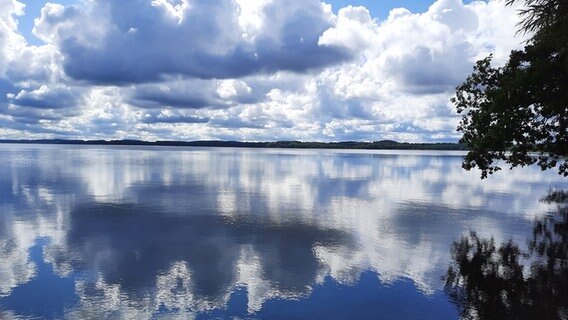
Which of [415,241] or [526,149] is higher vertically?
[526,149]

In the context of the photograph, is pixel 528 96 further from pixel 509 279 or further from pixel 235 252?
pixel 235 252

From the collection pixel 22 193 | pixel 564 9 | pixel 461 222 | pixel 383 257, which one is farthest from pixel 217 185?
pixel 564 9

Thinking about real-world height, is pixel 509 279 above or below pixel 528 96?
below

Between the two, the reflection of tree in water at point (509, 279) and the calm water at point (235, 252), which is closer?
the reflection of tree in water at point (509, 279)

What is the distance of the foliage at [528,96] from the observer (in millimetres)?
18375

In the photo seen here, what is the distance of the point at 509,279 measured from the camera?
20.8m

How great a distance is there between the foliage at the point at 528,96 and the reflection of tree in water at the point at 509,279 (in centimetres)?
656

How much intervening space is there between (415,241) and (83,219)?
83.1 ft

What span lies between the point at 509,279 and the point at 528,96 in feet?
38.2

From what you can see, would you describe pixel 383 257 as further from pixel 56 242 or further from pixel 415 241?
pixel 56 242

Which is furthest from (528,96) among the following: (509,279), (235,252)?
(235,252)

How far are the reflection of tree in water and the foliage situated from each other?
6.56m

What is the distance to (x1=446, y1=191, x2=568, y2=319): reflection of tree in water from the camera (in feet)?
56.0

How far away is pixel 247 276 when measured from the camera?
69.3ft
